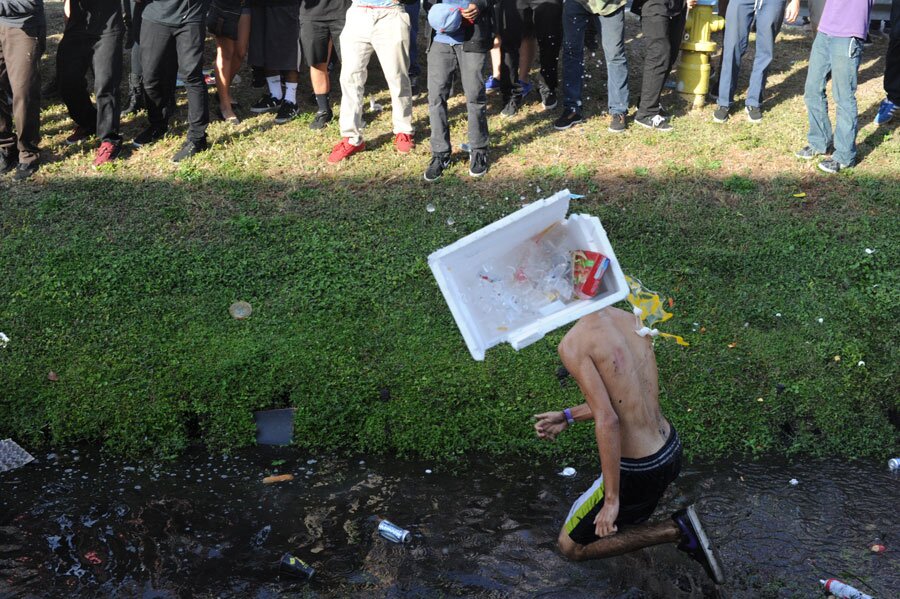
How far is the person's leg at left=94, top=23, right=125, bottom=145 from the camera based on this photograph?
827cm

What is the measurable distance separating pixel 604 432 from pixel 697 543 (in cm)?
89

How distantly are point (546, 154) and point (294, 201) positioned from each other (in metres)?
2.40

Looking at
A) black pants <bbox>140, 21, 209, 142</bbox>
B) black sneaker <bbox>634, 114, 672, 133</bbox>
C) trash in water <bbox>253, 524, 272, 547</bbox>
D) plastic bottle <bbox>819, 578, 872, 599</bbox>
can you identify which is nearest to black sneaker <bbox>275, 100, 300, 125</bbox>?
black pants <bbox>140, 21, 209, 142</bbox>

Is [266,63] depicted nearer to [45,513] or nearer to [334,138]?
[334,138]

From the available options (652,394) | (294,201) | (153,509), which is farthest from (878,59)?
(153,509)

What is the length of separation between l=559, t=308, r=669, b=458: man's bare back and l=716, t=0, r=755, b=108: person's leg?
5.45 meters

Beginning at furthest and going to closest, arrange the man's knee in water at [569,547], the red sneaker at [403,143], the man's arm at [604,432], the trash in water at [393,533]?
1. the red sneaker at [403,143]
2. the trash in water at [393,533]
3. the man's knee in water at [569,547]
4. the man's arm at [604,432]

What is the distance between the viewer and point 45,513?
18.1 feet

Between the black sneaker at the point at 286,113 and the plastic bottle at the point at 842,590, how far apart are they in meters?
6.50

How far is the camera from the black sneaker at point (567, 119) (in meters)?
9.14

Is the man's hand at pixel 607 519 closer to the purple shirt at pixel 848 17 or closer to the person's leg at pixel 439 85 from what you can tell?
the person's leg at pixel 439 85

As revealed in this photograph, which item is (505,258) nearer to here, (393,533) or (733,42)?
(393,533)

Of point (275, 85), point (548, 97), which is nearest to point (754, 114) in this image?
point (548, 97)

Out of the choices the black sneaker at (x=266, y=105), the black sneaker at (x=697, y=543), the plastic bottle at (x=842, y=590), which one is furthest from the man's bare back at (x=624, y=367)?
the black sneaker at (x=266, y=105)
